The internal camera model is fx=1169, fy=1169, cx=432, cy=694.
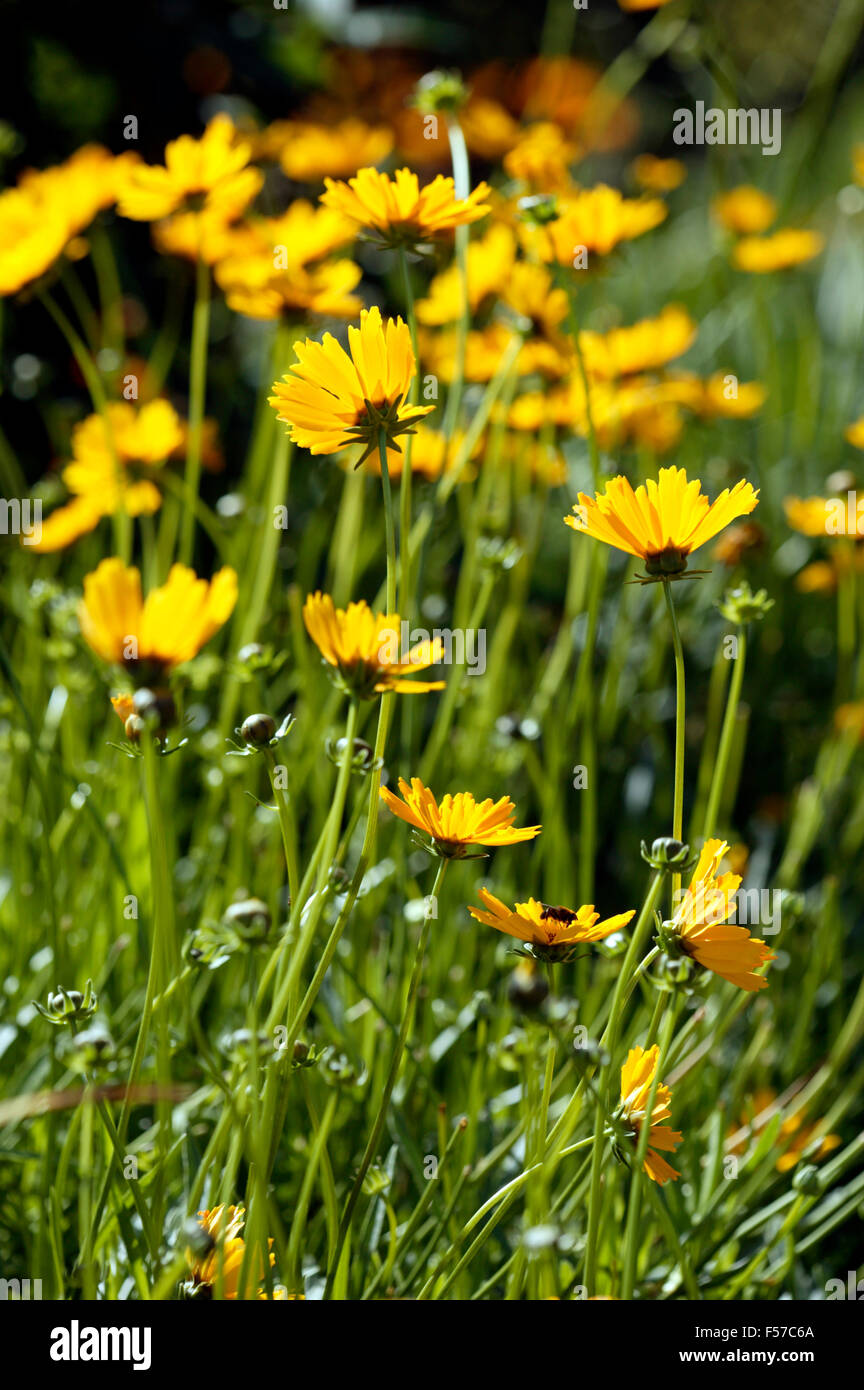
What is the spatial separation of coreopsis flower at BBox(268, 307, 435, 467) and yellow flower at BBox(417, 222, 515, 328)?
1.90ft

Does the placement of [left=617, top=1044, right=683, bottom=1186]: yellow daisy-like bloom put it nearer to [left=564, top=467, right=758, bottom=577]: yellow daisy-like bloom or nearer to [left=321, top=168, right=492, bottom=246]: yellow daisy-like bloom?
[left=564, top=467, right=758, bottom=577]: yellow daisy-like bloom

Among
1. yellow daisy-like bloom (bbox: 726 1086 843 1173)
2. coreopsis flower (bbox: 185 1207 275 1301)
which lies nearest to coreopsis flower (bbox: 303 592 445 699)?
coreopsis flower (bbox: 185 1207 275 1301)

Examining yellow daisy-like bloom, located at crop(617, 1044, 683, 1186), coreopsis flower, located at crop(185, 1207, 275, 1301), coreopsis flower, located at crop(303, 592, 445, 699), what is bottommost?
coreopsis flower, located at crop(185, 1207, 275, 1301)

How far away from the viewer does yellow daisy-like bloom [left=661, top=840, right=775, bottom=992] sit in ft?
1.92

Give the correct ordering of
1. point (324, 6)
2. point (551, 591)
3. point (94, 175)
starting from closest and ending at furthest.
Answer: point (94, 175), point (551, 591), point (324, 6)

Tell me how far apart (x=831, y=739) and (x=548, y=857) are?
0.48 metres

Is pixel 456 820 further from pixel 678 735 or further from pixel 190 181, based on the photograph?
pixel 190 181

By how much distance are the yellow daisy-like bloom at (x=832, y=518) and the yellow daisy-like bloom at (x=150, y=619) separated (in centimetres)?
67

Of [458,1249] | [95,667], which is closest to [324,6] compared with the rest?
[95,667]

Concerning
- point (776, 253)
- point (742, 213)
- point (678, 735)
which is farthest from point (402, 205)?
point (742, 213)

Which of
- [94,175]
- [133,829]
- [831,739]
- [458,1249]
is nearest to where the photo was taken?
[458,1249]

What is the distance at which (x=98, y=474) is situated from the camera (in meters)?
1.30

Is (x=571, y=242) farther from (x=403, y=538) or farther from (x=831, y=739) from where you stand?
(x=831, y=739)

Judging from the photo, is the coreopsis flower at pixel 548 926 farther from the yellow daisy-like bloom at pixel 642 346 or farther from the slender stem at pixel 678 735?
the yellow daisy-like bloom at pixel 642 346
